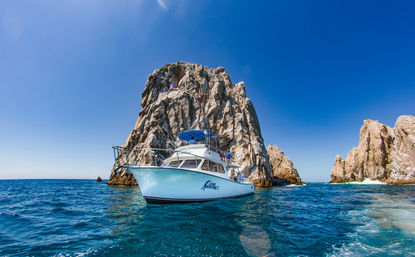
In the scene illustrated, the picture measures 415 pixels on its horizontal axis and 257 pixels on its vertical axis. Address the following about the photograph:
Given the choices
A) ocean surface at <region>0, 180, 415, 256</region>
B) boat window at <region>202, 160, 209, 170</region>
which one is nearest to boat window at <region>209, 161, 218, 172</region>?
boat window at <region>202, 160, 209, 170</region>

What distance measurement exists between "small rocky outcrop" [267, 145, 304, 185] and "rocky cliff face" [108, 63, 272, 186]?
11122 mm

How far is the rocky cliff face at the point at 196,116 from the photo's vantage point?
35031mm

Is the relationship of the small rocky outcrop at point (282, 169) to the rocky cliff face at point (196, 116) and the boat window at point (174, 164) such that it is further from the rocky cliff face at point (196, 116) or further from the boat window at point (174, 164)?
the boat window at point (174, 164)

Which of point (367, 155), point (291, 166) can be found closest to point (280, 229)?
point (291, 166)

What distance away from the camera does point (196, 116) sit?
142 ft

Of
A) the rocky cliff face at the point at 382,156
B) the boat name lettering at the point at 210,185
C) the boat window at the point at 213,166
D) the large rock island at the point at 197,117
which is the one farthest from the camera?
the rocky cliff face at the point at 382,156

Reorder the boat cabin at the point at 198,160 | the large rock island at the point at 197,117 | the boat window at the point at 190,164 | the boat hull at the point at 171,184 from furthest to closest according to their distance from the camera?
the large rock island at the point at 197,117 < the boat window at the point at 190,164 < the boat cabin at the point at 198,160 < the boat hull at the point at 171,184

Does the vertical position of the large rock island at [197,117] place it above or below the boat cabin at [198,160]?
above

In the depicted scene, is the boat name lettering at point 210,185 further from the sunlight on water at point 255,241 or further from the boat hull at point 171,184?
the sunlight on water at point 255,241

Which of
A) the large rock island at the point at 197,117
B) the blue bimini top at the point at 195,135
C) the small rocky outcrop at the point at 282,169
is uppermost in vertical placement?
the large rock island at the point at 197,117

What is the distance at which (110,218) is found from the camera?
22.0 feet

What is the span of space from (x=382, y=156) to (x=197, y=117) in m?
58.1

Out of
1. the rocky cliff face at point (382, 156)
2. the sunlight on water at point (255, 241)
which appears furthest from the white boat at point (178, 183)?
the rocky cliff face at point (382, 156)

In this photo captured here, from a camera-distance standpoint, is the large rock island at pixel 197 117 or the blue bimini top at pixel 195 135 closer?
the blue bimini top at pixel 195 135
